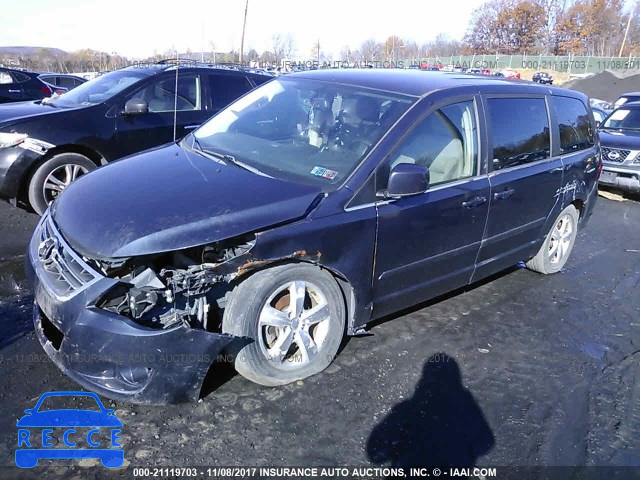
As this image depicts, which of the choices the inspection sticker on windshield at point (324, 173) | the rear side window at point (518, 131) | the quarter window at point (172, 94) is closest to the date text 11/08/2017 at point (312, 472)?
the inspection sticker on windshield at point (324, 173)

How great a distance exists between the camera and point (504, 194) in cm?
402

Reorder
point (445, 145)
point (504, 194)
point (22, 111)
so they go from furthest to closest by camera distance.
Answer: point (22, 111)
point (504, 194)
point (445, 145)

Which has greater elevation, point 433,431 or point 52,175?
point 52,175

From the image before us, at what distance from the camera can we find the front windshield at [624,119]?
9.94 metres

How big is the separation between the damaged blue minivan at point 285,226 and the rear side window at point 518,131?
0.06 ft

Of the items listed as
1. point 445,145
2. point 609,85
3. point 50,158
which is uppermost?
point 609,85

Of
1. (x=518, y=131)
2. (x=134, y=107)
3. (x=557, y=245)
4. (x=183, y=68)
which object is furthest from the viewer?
(x=183, y=68)

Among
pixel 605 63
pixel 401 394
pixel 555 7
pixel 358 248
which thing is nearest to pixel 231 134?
pixel 358 248

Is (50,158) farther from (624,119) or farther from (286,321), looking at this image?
(624,119)

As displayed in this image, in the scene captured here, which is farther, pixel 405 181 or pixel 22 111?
pixel 22 111

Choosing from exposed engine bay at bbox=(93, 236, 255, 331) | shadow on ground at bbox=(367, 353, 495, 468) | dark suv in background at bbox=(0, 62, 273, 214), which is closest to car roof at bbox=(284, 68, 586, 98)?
dark suv in background at bbox=(0, 62, 273, 214)

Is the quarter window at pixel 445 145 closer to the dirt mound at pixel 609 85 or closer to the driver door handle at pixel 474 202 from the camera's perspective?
the driver door handle at pixel 474 202

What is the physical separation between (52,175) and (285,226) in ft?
13.1

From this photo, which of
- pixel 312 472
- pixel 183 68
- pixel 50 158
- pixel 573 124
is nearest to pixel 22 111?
pixel 50 158
